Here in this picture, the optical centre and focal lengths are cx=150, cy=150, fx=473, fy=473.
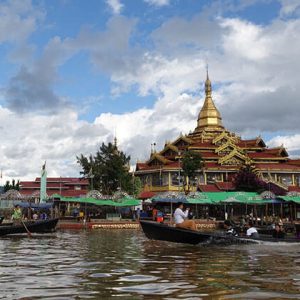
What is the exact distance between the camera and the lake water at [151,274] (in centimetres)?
779

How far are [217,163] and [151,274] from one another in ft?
147

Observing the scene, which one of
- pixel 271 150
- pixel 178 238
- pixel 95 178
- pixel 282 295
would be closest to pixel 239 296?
pixel 282 295

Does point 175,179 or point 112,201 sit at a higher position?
point 175,179

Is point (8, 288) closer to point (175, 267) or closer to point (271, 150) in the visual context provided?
point (175, 267)

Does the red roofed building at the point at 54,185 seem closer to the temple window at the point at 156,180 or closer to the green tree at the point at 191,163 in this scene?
the temple window at the point at 156,180

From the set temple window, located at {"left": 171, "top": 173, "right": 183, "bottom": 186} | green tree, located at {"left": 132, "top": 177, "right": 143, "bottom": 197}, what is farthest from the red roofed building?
temple window, located at {"left": 171, "top": 173, "right": 183, "bottom": 186}

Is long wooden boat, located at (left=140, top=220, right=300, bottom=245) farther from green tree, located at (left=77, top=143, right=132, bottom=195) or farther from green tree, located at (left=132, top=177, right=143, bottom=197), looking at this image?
green tree, located at (left=132, top=177, right=143, bottom=197)

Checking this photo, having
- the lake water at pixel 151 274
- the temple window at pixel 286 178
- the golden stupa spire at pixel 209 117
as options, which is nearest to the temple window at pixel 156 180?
the golden stupa spire at pixel 209 117

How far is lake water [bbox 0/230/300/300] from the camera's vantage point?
7.79m

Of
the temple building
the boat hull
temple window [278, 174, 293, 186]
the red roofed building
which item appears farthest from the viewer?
the red roofed building

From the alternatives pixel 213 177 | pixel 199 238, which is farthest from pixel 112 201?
pixel 199 238

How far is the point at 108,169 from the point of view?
4544cm

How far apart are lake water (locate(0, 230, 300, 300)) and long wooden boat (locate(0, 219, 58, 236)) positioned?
284 inches

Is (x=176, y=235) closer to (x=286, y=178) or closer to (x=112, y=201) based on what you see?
(x=112, y=201)
